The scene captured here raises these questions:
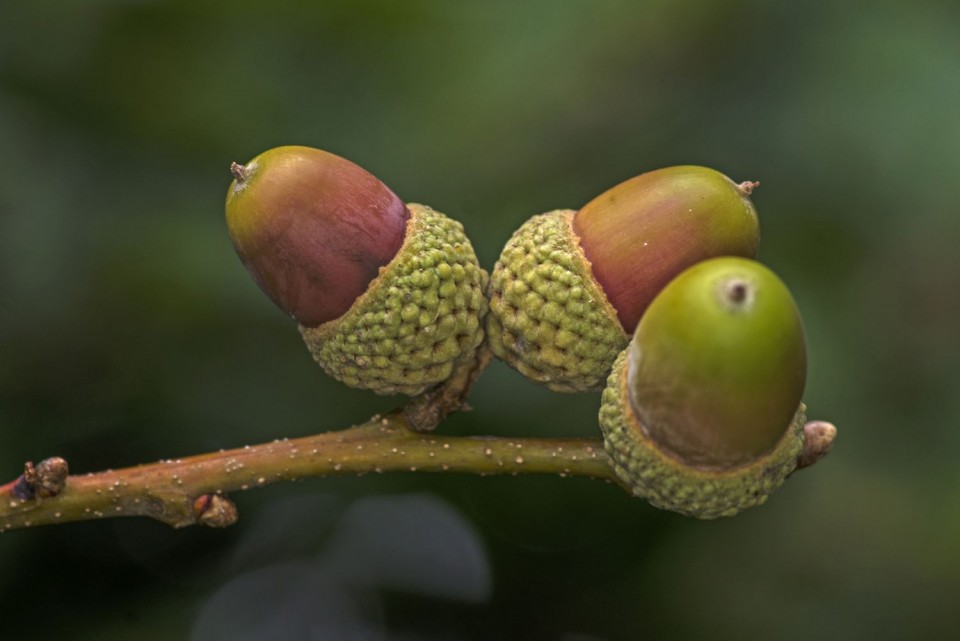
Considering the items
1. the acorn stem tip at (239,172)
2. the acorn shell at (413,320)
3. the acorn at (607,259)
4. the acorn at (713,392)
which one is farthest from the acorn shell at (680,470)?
the acorn stem tip at (239,172)

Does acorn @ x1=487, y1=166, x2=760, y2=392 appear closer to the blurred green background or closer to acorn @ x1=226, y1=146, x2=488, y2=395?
acorn @ x1=226, y1=146, x2=488, y2=395

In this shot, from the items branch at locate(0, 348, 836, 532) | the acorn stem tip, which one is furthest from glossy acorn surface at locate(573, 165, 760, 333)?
the acorn stem tip

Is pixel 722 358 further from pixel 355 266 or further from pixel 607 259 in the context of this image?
pixel 355 266

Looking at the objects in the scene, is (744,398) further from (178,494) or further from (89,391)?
(89,391)

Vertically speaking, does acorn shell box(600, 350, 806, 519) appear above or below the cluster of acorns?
below

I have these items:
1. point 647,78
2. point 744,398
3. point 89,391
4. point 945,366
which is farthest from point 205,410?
point 945,366

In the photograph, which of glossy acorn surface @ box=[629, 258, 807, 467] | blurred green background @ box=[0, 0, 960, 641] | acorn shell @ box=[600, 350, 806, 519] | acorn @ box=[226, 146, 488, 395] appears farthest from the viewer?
blurred green background @ box=[0, 0, 960, 641]

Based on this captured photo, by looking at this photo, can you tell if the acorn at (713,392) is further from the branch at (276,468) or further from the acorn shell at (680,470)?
the branch at (276,468)
